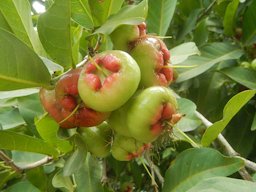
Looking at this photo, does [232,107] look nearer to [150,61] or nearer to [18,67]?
[150,61]

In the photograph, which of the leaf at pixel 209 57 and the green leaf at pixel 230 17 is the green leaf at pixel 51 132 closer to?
the leaf at pixel 209 57

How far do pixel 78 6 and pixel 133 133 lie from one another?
30 centimetres

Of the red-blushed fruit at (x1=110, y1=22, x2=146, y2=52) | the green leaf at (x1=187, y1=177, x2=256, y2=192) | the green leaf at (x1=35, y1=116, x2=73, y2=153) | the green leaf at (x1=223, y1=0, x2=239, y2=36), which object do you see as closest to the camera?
the green leaf at (x1=187, y1=177, x2=256, y2=192)

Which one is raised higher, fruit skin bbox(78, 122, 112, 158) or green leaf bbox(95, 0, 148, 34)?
green leaf bbox(95, 0, 148, 34)

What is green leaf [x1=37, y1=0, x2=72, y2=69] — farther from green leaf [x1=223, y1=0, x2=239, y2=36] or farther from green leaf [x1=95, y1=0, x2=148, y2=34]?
green leaf [x1=223, y1=0, x2=239, y2=36]

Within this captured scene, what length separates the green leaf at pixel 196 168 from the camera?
3.11 feet

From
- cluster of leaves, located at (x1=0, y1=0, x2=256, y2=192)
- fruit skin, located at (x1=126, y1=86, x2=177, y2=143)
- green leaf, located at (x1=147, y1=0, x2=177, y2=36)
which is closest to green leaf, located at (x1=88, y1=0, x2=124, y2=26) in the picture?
cluster of leaves, located at (x1=0, y1=0, x2=256, y2=192)

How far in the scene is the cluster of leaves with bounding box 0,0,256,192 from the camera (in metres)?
0.76

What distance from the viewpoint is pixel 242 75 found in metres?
1.49

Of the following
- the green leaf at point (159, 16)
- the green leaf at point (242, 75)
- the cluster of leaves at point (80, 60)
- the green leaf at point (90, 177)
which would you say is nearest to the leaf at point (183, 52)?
the cluster of leaves at point (80, 60)

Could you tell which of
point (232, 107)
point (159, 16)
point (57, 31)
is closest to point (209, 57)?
point (159, 16)

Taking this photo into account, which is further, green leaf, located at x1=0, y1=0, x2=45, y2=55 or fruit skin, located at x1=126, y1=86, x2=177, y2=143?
green leaf, located at x1=0, y1=0, x2=45, y2=55

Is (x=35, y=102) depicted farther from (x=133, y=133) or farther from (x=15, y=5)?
(x=133, y=133)

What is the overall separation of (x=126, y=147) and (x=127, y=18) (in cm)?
25
